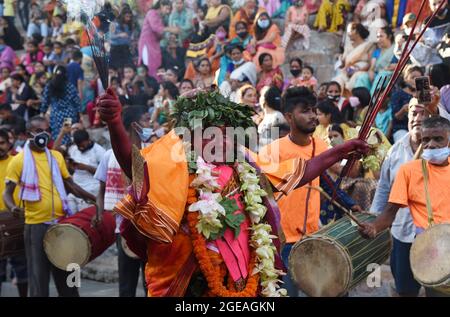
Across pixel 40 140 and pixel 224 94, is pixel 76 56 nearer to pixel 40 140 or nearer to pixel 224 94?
pixel 40 140

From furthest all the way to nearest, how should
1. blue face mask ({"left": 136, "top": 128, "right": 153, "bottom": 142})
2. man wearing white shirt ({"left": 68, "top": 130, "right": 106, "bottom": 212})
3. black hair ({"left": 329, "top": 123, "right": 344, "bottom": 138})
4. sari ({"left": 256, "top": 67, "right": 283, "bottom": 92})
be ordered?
sari ({"left": 256, "top": 67, "right": 283, "bottom": 92}) → man wearing white shirt ({"left": 68, "top": 130, "right": 106, "bottom": 212}) → black hair ({"left": 329, "top": 123, "right": 344, "bottom": 138}) → blue face mask ({"left": 136, "top": 128, "right": 153, "bottom": 142})

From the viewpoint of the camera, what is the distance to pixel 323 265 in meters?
7.25

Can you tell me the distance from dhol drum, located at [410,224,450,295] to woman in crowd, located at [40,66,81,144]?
29.6ft

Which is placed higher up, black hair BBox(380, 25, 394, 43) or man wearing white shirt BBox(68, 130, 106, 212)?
black hair BBox(380, 25, 394, 43)

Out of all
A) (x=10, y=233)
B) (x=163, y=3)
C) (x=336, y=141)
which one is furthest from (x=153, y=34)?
(x=336, y=141)

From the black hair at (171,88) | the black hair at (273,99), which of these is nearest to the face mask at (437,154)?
the black hair at (273,99)

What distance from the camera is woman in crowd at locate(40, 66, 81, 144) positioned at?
599 inches

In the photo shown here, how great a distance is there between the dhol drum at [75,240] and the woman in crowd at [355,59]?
4.23m

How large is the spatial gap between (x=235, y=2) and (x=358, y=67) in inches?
143

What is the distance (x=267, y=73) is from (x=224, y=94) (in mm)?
6993

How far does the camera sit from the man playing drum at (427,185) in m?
7.40

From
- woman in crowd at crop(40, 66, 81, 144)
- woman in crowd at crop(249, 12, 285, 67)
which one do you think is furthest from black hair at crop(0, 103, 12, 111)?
woman in crowd at crop(249, 12, 285, 67)

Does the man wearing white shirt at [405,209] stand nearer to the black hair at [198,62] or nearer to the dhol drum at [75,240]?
the dhol drum at [75,240]

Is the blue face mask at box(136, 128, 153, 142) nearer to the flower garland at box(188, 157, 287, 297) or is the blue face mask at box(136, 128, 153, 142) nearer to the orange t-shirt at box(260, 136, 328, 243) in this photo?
the orange t-shirt at box(260, 136, 328, 243)
